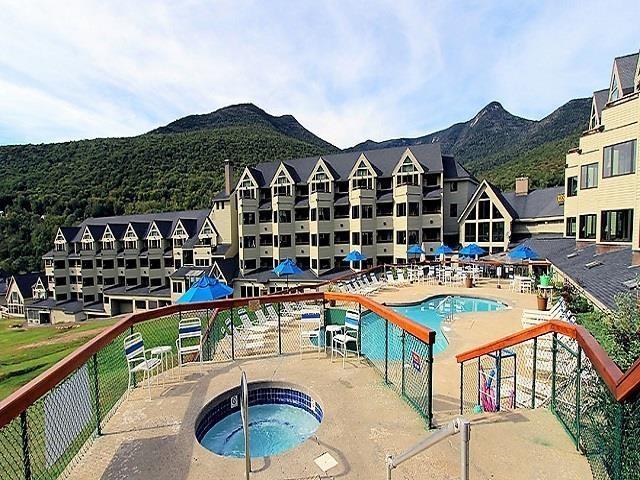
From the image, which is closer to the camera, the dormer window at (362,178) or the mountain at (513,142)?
the dormer window at (362,178)

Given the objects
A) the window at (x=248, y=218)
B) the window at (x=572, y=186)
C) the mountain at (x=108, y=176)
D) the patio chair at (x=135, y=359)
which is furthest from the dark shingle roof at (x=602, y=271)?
the mountain at (x=108, y=176)

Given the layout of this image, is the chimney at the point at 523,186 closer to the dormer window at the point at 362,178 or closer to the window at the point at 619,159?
the dormer window at the point at 362,178

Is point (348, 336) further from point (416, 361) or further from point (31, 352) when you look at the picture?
point (31, 352)

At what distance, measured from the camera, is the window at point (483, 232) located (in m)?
30.8

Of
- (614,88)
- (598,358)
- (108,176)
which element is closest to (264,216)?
(614,88)

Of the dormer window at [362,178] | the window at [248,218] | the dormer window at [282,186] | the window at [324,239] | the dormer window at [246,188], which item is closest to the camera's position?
the window at [324,239]

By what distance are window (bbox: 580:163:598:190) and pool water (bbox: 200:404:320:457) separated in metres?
19.1

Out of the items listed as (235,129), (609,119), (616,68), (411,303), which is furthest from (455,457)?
(235,129)

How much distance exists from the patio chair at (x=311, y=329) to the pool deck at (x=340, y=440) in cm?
115

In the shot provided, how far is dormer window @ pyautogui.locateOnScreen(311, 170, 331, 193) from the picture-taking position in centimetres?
3475

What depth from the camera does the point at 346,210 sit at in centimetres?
3447

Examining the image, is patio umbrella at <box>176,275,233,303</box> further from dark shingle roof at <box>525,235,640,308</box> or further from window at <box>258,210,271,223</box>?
window at <box>258,210,271,223</box>

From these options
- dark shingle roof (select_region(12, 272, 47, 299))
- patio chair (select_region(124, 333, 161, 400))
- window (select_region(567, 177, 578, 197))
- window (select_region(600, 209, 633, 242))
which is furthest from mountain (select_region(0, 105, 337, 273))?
patio chair (select_region(124, 333, 161, 400))

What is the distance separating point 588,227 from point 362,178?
18.9 m
